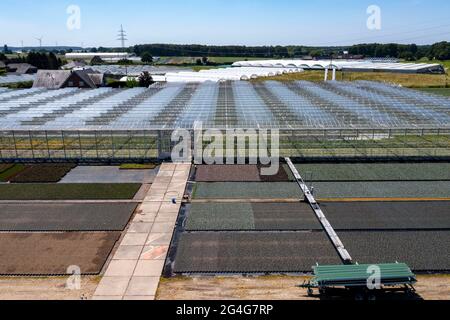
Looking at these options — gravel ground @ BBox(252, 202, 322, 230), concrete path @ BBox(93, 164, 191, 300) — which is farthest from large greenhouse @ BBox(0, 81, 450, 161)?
gravel ground @ BBox(252, 202, 322, 230)

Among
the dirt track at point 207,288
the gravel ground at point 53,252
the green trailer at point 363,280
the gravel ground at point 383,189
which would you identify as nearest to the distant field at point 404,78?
the gravel ground at point 383,189

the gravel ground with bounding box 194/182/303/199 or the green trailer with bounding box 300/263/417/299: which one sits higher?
the gravel ground with bounding box 194/182/303/199

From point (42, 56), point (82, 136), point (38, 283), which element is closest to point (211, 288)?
point (38, 283)

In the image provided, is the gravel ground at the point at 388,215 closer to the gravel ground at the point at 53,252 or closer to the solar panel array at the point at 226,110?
the solar panel array at the point at 226,110

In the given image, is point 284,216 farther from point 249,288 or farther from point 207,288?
point 207,288

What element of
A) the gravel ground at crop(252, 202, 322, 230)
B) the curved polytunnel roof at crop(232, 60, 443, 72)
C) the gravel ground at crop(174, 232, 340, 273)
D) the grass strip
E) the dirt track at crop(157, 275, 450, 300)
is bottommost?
the dirt track at crop(157, 275, 450, 300)

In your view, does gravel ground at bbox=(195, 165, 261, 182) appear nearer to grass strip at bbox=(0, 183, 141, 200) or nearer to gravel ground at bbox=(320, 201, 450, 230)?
grass strip at bbox=(0, 183, 141, 200)

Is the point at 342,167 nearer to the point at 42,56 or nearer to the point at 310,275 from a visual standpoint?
the point at 310,275
